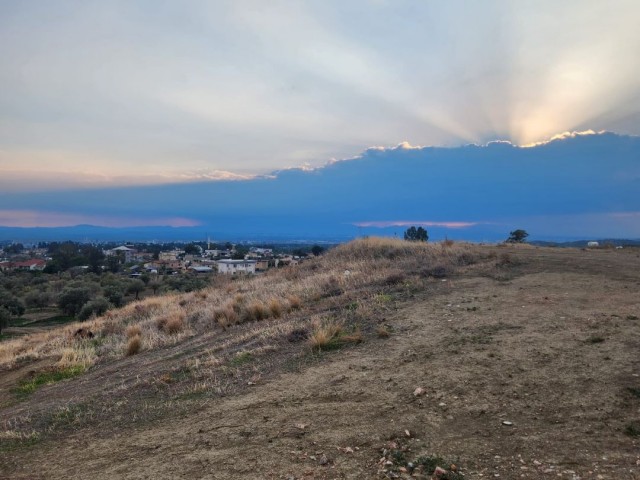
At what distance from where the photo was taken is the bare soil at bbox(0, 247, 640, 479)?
346 cm

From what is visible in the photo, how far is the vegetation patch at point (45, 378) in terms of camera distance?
27.0 feet

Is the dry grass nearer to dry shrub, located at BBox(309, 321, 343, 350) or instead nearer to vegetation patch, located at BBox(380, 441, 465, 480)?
dry shrub, located at BBox(309, 321, 343, 350)

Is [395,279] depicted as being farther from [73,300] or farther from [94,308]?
[73,300]

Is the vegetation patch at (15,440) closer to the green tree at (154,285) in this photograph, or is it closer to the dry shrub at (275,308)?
the dry shrub at (275,308)

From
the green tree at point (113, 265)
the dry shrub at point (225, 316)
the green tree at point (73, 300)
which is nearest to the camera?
the dry shrub at point (225, 316)

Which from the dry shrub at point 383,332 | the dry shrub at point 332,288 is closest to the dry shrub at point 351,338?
the dry shrub at point 383,332

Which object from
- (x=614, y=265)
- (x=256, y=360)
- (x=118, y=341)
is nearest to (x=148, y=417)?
(x=256, y=360)

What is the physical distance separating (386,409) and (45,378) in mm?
8010

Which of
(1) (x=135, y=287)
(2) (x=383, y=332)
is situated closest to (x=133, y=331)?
(2) (x=383, y=332)

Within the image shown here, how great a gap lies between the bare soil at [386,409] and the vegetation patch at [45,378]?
54 centimetres

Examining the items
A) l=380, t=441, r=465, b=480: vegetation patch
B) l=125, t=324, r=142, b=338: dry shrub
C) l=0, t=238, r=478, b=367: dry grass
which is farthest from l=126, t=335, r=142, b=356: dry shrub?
l=380, t=441, r=465, b=480: vegetation patch

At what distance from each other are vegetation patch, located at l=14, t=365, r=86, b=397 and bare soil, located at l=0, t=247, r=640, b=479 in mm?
543

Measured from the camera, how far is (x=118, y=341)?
1177 cm

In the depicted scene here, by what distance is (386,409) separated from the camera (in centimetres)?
434
